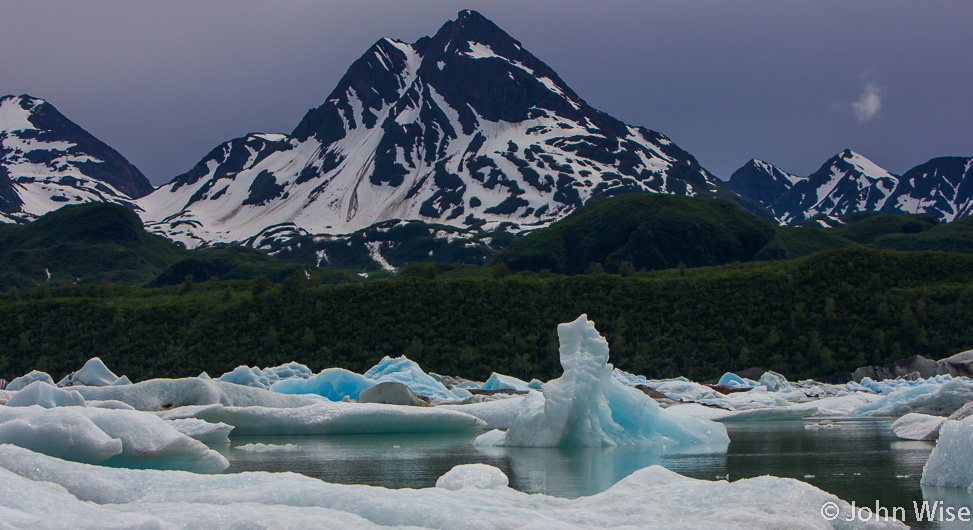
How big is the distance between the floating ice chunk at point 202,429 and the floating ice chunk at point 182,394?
293cm

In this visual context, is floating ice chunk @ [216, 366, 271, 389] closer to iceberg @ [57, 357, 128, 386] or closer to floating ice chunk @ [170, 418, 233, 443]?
iceberg @ [57, 357, 128, 386]

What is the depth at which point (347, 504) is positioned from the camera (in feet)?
16.1

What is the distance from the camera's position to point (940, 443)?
7258mm

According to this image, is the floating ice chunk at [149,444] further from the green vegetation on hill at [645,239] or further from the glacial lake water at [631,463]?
the green vegetation on hill at [645,239]

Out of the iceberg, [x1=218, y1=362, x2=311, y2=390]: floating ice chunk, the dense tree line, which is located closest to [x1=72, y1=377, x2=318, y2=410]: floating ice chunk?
[x1=218, y1=362, x2=311, y2=390]: floating ice chunk

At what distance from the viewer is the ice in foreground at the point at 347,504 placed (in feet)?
14.1

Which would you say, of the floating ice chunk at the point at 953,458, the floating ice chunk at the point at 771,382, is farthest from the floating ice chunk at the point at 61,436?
the floating ice chunk at the point at 771,382

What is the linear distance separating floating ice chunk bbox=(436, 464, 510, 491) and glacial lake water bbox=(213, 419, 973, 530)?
1006mm

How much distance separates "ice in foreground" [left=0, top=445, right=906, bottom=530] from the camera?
430 centimetres

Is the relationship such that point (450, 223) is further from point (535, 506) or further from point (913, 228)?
point (535, 506)

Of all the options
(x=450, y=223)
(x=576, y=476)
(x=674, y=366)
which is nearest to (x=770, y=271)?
(x=674, y=366)

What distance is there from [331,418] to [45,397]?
16.0 ft
